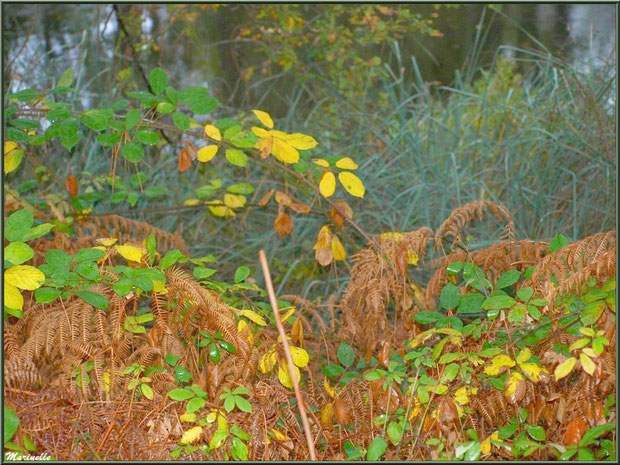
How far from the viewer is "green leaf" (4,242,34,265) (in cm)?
156

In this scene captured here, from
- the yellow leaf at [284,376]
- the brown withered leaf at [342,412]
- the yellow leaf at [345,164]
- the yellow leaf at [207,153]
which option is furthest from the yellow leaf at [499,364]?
the yellow leaf at [207,153]

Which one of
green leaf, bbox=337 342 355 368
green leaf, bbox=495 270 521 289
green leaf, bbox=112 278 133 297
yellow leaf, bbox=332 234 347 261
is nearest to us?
green leaf, bbox=112 278 133 297

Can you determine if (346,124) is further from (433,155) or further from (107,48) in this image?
(107,48)

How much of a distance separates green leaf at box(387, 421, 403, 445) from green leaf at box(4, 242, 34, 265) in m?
0.93

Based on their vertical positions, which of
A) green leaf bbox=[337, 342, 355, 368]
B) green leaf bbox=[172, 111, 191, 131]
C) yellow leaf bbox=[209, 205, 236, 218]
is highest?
green leaf bbox=[172, 111, 191, 131]

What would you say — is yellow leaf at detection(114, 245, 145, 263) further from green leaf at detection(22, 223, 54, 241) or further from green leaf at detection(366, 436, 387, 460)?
green leaf at detection(366, 436, 387, 460)

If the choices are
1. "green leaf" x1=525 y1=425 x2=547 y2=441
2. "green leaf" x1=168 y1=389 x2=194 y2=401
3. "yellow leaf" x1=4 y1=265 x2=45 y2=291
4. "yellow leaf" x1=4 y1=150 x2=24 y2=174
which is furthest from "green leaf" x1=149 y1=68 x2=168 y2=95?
"green leaf" x1=525 y1=425 x2=547 y2=441

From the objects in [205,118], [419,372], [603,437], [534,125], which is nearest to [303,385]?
[419,372]

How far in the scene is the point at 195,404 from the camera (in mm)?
1546

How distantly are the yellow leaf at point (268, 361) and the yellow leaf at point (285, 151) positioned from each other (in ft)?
1.93

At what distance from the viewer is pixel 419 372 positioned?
69.4 inches

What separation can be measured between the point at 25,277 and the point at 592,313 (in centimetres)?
132

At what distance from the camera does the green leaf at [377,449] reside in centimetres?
148

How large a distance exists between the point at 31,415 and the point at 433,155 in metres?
2.52
